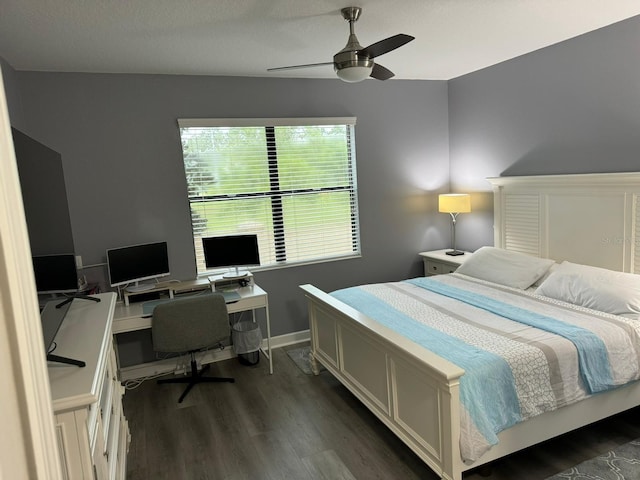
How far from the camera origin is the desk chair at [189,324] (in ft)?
10.9

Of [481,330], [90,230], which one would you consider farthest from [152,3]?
[481,330]

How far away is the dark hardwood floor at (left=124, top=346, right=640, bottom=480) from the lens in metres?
2.54

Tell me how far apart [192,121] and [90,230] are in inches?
50.7

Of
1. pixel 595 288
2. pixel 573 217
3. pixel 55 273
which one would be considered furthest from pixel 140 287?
pixel 573 217

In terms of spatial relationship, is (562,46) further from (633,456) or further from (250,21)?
(633,456)

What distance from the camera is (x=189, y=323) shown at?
3373 mm

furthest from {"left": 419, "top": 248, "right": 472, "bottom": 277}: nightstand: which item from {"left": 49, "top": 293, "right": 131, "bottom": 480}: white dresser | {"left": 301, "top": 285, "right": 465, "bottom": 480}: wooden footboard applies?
{"left": 49, "top": 293, "right": 131, "bottom": 480}: white dresser

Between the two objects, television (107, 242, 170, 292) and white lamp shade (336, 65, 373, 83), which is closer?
white lamp shade (336, 65, 373, 83)

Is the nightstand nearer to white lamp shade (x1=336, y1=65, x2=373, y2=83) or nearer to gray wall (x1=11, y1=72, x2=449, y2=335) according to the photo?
gray wall (x1=11, y1=72, x2=449, y2=335)

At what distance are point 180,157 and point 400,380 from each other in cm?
275

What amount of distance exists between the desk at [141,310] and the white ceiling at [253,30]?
195cm

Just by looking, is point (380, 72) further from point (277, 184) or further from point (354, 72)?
point (277, 184)

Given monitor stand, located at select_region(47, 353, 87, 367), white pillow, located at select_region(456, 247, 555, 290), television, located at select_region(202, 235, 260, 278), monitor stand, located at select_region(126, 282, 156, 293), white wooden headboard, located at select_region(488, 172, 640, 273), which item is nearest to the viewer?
monitor stand, located at select_region(47, 353, 87, 367)

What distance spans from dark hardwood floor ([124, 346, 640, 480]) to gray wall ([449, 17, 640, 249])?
2.01 meters
